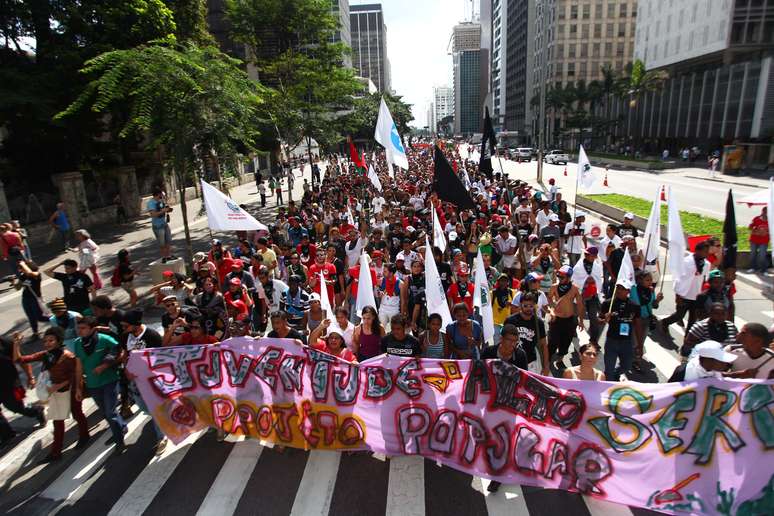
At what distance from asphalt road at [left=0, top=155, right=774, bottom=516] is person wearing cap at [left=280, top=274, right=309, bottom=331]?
201 cm

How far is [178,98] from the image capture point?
1102 centimetres

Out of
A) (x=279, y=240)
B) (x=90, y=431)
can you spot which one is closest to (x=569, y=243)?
(x=279, y=240)

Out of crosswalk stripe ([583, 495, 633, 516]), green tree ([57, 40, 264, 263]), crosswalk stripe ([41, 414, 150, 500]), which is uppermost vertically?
green tree ([57, 40, 264, 263])

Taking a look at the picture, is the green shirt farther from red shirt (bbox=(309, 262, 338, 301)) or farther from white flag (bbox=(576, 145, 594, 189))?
white flag (bbox=(576, 145, 594, 189))

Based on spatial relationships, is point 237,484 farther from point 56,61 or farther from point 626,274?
point 56,61

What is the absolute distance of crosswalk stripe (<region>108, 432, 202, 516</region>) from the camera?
4.82m

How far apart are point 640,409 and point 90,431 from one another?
6.39m

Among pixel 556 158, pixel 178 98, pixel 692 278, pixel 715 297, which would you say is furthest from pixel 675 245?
pixel 556 158

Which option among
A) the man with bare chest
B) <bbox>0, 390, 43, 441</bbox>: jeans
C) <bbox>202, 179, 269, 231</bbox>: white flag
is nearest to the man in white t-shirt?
the man with bare chest

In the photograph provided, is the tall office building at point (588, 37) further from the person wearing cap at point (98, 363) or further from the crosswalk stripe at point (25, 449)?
the crosswalk stripe at point (25, 449)

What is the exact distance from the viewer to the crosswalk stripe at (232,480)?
4.79 m

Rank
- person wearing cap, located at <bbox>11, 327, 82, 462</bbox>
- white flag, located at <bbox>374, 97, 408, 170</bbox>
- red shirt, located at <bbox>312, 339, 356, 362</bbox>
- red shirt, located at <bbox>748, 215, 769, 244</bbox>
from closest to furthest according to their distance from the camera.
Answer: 1. person wearing cap, located at <bbox>11, 327, 82, 462</bbox>
2. red shirt, located at <bbox>312, 339, 356, 362</bbox>
3. red shirt, located at <bbox>748, 215, 769, 244</bbox>
4. white flag, located at <bbox>374, 97, 408, 170</bbox>

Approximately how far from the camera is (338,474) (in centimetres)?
521

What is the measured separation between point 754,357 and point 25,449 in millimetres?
8066
